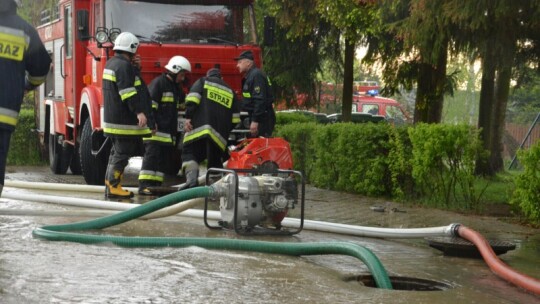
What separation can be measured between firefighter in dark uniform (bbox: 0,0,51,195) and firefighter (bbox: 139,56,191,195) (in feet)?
16.3

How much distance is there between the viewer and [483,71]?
42.0ft

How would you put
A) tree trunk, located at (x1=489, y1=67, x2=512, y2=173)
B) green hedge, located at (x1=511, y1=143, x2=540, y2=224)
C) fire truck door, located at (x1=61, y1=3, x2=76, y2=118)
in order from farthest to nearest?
1. tree trunk, located at (x1=489, y1=67, x2=512, y2=173)
2. fire truck door, located at (x1=61, y1=3, x2=76, y2=118)
3. green hedge, located at (x1=511, y1=143, x2=540, y2=224)

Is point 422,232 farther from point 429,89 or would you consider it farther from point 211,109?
point 429,89

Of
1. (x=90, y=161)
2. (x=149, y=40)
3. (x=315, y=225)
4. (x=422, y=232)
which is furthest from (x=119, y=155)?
(x=422, y=232)

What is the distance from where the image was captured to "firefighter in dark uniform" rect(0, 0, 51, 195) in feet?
25.2

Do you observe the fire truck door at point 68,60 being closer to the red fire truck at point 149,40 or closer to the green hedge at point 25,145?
the red fire truck at point 149,40

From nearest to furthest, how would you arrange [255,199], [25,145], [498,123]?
[255,199] < [498,123] < [25,145]

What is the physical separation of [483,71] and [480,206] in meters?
1.65

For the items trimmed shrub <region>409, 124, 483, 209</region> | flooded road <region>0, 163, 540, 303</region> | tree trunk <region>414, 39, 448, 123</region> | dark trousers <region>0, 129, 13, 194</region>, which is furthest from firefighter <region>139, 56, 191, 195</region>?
tree trunk <region>414, 39, 448, 123</region>

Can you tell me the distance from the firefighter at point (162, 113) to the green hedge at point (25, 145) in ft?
27.3

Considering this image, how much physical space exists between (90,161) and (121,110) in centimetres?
249

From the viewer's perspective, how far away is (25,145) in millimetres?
20938

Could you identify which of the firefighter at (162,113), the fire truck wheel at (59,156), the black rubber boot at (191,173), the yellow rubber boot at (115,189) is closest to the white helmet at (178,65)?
the firefighter at (162,113)

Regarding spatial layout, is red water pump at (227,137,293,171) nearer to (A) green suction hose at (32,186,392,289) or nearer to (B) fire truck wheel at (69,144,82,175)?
(A) green suction hose at (32,186,392,289)
